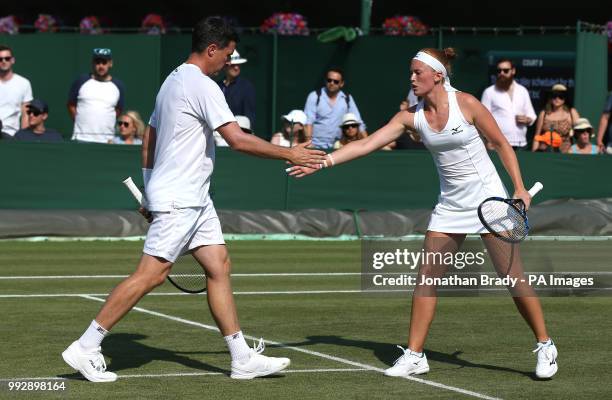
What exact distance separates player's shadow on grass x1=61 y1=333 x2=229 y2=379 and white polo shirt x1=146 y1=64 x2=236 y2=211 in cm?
119

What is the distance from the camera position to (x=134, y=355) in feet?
33.4

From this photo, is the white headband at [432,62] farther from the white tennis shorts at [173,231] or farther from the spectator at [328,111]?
the spectator at [328,111]

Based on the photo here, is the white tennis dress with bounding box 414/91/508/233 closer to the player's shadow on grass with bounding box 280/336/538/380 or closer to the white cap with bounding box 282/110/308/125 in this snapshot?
the player's shadow on grass with bounding box 280/336/538/380

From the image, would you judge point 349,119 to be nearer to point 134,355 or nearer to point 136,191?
point 134,355

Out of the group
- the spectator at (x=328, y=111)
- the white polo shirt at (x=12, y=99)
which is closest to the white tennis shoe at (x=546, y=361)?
the spectator at (x=328, y=111)

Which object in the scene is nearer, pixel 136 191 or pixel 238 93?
pixel 136 191

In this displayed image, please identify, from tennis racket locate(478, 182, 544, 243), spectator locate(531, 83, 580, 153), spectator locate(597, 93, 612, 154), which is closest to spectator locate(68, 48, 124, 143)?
spectator locate(531, 83, 580, 153)

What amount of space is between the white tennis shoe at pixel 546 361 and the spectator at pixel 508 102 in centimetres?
1060

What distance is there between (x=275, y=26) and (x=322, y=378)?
18.8m

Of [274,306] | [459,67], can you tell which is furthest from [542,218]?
[274,306]

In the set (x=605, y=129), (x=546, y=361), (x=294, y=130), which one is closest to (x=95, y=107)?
(x=294, y=130)

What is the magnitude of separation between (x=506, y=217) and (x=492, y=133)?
534mm

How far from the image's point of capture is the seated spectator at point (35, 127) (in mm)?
19562

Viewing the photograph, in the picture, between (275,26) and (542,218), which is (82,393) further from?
(275,26)
